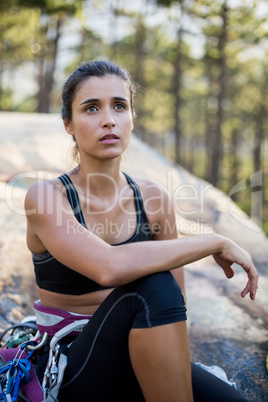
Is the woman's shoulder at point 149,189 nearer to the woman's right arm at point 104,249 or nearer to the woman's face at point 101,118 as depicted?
the woman's face at point 101,118

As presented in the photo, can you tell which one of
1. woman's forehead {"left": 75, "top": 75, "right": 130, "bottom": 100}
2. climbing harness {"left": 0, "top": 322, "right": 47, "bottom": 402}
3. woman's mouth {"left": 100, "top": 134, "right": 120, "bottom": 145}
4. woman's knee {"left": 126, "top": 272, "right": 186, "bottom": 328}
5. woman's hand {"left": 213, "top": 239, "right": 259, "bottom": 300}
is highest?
woman's forehead {"left": 75, "top": 75, "right": 130, "bottom": 100}

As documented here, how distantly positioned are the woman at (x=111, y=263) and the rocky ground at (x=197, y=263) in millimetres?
829

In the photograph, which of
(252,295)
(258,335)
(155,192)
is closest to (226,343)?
(258,335)

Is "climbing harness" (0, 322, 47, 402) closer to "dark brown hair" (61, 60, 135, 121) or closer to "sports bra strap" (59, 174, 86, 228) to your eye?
"sports bra strap" (59, 174, 86, 228)

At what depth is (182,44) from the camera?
1728 cm

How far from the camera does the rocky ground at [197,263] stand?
2.81 meters

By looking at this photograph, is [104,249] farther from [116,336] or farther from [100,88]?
[100,88]

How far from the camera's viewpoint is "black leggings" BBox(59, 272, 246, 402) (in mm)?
1632

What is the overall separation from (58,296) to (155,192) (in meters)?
0.87

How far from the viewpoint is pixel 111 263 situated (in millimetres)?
1688

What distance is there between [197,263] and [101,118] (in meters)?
2.96

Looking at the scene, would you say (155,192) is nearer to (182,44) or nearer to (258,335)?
(258,335)

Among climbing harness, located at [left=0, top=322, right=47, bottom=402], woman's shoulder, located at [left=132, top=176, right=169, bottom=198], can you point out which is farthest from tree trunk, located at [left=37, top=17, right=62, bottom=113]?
climbing harness, located at [left=0, top=322, right=47, bottom=402]

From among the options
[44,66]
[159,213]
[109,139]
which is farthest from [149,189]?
[44,66]
